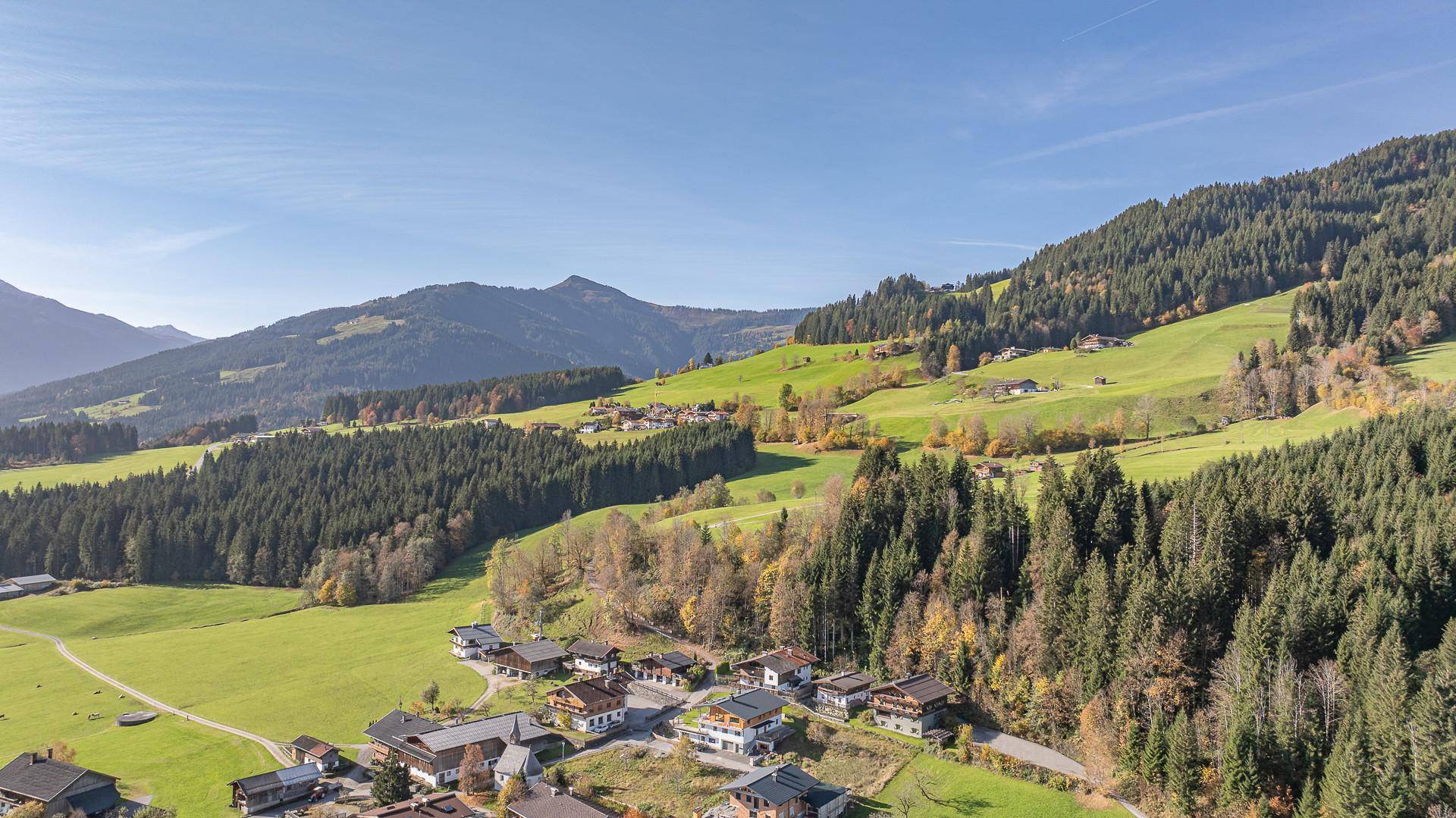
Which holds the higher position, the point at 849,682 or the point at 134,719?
the point at 849,682

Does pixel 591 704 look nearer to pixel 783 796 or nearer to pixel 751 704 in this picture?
pixel 751 704

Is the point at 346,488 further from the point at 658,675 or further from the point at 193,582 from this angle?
the point at 658,675

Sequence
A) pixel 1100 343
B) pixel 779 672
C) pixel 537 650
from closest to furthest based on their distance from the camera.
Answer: pixel 779 672 < pixel 537 650 < pixel 1100 343

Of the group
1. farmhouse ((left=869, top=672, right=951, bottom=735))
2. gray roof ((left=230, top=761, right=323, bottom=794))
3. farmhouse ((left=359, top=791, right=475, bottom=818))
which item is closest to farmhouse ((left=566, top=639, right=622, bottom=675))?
farmhouse ((left=359, top=791, right=475, bottom=818))

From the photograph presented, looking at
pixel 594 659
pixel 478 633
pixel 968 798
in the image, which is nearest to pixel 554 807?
pixel 594 659

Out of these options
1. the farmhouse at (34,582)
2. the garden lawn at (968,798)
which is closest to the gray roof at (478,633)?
the garden lawn at (968,798)

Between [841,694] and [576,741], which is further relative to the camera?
[841,694]
